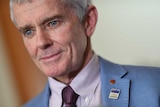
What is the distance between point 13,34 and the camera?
6.09ft

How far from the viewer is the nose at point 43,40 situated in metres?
1.07

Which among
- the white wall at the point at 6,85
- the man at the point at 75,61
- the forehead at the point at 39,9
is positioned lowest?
the white wall at the point at 6,85

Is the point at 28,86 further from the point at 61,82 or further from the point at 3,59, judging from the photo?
the point at 61,82

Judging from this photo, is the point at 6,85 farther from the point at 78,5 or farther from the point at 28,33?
the point at 78,5

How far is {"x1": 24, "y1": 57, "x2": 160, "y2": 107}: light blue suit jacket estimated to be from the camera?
3.73ft

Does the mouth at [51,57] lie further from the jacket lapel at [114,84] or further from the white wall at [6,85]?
the white wall at [6,85]

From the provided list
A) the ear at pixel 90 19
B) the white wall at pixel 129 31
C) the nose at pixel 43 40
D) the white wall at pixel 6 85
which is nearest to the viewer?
the nose at pixel 43 40

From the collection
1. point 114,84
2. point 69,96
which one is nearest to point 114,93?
point 114,84

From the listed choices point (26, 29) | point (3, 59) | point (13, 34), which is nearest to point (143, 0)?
point (26, 29)

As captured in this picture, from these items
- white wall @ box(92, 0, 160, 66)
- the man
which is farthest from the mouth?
white wall @ box(92, 0, 160, 66)

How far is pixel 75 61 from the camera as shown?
1.14 metres

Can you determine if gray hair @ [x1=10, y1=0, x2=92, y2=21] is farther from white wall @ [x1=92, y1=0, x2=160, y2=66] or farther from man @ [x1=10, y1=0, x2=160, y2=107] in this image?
white wall @ [x1=92, y1=0, x2=160, y2=66]

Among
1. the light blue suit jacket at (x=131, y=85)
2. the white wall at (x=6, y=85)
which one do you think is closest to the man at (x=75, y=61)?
the light blue suit jacket at (x=131, y=85)

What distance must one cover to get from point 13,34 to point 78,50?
83 centimetres
